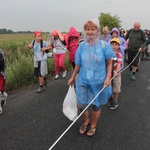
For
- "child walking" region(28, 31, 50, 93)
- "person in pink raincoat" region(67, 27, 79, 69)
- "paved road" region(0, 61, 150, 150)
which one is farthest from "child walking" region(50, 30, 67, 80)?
"paved road" region(0, 61, 150, 150)

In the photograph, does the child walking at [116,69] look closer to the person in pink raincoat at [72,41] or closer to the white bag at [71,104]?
the white bag at [71,104]

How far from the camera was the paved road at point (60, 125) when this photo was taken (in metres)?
3.48

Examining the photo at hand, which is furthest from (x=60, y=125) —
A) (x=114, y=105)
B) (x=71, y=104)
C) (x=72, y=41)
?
(x=72, y=41)

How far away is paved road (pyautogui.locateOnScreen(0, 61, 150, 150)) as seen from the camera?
348cm

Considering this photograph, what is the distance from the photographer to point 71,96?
360 cm

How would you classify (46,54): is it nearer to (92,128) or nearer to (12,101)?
(12,101)

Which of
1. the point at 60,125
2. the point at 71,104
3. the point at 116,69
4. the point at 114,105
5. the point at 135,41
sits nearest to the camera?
the point at 71,104

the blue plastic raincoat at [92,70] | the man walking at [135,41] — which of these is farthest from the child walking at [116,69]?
the man walking at [135,41]

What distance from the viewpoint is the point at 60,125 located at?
4125mm

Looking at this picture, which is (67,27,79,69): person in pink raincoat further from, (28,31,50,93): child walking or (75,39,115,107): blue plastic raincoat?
(75,39,115,107): blue plastic raincoat

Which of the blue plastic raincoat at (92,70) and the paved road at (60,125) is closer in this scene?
the blue plastic raincoat at (92,70)

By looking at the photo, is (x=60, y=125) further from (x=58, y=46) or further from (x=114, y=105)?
(x=58, y=46)

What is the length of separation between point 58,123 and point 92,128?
0.75m

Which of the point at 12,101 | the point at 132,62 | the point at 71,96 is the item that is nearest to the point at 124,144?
the point at 71,96
